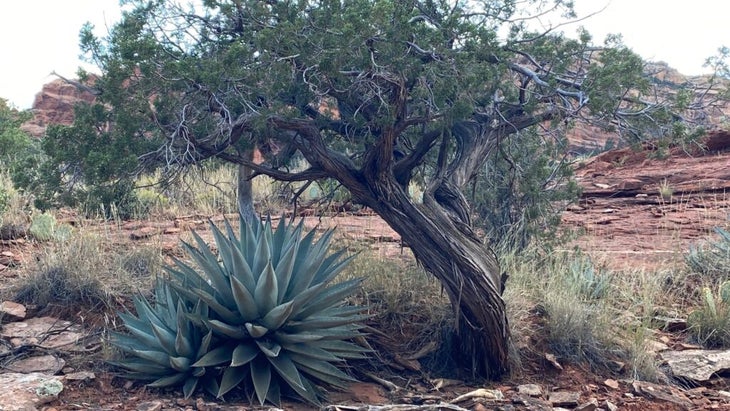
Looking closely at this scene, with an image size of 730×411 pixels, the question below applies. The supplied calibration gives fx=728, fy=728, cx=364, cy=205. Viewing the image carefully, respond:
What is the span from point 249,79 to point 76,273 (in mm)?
2721

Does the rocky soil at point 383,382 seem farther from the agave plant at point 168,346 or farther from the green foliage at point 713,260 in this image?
the green foliage at point 713,260

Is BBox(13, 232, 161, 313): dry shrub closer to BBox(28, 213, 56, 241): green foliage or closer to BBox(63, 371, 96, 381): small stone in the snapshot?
BBox(28, 213, 56, 241): green foliage

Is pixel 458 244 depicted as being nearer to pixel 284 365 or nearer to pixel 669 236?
pixel 284 365

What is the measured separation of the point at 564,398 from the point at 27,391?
3.59 meters

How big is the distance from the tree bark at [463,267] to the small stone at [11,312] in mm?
3132

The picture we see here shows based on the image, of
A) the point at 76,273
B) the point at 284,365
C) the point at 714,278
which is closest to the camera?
the point at 284,365

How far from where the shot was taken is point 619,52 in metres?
5.37

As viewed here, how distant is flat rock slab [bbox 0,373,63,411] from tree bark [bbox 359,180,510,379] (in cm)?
252

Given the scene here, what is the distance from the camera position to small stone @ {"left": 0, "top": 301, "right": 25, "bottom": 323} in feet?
19.8

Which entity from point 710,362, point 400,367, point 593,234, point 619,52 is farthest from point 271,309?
point 593,234

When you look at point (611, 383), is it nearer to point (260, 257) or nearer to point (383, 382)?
point (383, 382)

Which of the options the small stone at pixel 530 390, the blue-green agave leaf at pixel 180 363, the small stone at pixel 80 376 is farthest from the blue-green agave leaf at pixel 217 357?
the small stone at pixel 530 390

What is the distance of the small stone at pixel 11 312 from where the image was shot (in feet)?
19.8

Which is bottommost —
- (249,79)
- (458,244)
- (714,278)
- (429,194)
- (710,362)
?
(710,362)
